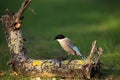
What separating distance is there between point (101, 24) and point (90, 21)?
1003mm

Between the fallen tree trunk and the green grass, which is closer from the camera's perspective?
the fallen tree trunk

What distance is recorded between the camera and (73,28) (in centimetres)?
2320

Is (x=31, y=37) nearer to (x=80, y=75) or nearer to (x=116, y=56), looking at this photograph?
(x=116, y=56)

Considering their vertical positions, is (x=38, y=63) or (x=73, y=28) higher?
(x=73, y=28)

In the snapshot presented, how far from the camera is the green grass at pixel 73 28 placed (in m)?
16.9

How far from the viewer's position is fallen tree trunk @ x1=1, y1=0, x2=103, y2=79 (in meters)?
13.6

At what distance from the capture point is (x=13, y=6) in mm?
26938

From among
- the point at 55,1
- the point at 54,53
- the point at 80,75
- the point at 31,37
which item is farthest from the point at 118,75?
the point at 55,1

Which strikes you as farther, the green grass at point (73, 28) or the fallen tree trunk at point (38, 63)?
the green grass at point (73, 28)

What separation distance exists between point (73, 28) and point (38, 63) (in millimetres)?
9295

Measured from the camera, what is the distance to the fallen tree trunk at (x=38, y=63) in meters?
13.6

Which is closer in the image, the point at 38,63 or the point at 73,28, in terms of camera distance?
the point at 38,63

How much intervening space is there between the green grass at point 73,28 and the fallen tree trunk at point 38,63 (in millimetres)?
412

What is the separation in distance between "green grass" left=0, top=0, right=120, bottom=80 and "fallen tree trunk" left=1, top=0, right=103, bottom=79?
1.35ft
